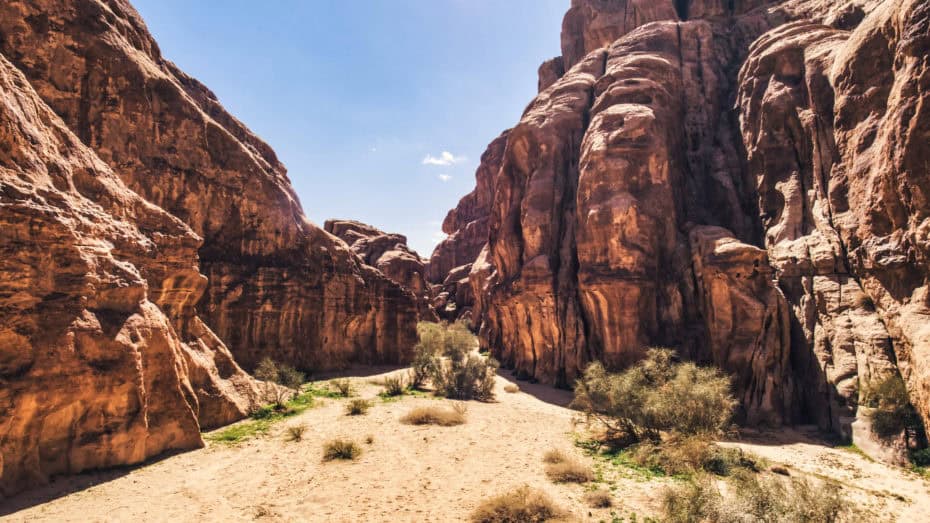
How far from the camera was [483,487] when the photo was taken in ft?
40.4

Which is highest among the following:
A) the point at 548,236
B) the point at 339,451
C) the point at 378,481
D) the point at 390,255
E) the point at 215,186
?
the point at 390,255

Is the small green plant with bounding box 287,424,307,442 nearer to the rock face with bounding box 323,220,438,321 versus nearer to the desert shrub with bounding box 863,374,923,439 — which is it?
the desert shrub with bounding box 863,374,923,439

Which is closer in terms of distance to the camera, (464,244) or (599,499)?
(599,499)

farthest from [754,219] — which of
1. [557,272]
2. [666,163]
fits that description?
[557,272]

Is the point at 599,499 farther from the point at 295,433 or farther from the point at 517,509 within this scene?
the point at 295,433

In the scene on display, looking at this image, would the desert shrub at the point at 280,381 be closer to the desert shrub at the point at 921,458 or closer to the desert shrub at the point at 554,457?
the desert shrub at the point at 554,457

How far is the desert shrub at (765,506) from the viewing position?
798cm

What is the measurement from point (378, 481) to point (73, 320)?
9849mm

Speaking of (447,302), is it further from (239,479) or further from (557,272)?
(239,479)

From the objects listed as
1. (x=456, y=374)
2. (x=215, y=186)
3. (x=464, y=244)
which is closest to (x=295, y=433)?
(x=456, y=374)

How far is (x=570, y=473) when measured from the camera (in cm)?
1297

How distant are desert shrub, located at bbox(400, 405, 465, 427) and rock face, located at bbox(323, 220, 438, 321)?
34.5m

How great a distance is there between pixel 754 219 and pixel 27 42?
139 feet

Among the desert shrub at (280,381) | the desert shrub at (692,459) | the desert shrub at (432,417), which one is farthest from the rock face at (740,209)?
the desert shrub at (280,381)
